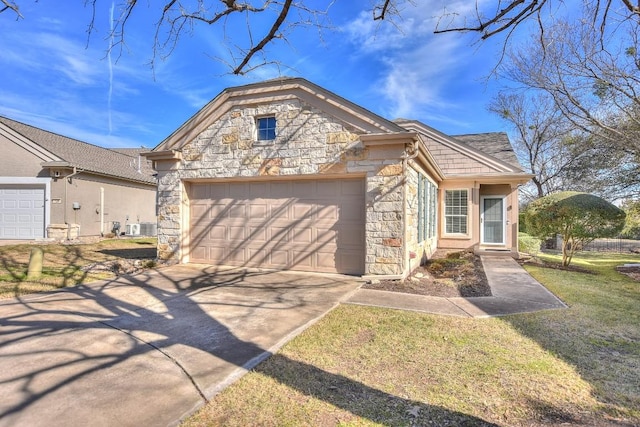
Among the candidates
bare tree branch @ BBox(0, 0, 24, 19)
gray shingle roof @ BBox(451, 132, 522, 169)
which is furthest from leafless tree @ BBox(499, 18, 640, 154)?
bare tree branch @ BBox(0, 0, 24, 19)

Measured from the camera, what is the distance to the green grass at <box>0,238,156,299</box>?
264 inches

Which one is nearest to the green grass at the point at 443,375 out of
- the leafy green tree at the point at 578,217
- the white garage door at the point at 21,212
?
the leafy green tree at the point at 578,217

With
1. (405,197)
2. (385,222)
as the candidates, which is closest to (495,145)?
(405,197)

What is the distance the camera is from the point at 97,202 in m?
16.5

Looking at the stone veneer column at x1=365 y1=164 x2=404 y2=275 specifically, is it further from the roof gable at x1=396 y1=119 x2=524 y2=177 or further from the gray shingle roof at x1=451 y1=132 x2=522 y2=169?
the gray shingle roof at x1=451 y1=132 x2=522 y2=169


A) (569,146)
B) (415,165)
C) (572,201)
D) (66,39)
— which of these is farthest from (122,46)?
(569,146)

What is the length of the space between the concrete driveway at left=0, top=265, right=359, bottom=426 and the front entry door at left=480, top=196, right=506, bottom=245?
8562mm

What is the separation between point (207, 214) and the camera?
31.3 feet

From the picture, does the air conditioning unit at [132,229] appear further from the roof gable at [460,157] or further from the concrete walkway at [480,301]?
the concrete walkway at [480,301]

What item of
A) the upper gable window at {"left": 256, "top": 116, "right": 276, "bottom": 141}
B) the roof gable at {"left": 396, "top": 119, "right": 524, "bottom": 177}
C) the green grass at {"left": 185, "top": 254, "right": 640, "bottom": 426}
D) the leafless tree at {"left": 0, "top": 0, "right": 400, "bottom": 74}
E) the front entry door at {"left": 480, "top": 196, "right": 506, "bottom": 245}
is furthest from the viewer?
the front entry door at {"left": 480, "top": 196, "right": 506, "bottom": 245}

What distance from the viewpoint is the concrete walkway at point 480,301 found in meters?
5.38

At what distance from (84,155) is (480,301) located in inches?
749

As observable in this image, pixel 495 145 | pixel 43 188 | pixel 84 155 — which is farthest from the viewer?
pixel 84 155

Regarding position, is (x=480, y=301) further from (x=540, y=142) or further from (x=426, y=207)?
(x=540, y=142)
